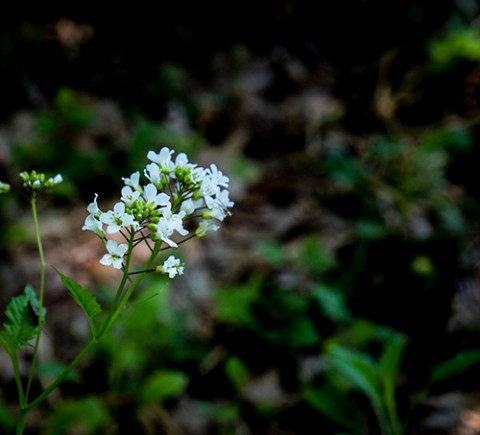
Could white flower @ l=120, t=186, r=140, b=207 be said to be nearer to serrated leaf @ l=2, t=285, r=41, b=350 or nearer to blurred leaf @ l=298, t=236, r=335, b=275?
serrated leaf @ l=2, t=285, r=41, b=350

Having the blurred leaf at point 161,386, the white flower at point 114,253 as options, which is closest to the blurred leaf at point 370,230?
the blurred leaf at point 161,386

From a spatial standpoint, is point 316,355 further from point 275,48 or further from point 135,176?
point 275,48

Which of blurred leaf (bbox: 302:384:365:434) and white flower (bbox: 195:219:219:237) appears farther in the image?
blurred leaf (bbox: 302:384:365:434)

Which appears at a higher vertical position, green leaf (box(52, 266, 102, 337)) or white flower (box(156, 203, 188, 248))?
white flower (box(156, 203, 188, 248))

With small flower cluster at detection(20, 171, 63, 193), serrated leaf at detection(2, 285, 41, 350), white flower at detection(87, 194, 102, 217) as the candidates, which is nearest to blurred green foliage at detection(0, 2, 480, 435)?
serrated leaf at detection(2, 285, 41, 350)

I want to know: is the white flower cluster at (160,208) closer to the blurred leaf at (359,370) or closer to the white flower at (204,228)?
the white flower at (204,228)

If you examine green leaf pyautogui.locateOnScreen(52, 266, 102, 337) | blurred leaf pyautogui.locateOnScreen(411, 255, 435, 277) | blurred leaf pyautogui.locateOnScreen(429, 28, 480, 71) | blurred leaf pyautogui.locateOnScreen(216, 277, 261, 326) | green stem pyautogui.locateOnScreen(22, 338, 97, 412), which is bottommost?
green stem pyautogui.locateOnScreen(22, 338, 97, 412)
